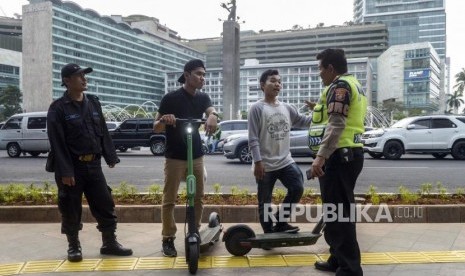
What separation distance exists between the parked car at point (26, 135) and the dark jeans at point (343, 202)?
1649 centimetres

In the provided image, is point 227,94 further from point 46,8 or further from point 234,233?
point 46,8

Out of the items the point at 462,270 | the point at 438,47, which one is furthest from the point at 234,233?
the point at 438,47

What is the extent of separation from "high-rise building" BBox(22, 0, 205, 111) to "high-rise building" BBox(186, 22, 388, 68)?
74.8 ft

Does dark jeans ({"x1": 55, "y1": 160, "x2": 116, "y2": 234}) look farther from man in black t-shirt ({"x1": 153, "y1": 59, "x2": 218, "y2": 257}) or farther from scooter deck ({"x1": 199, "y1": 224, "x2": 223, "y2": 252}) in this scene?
scooter deck ({"x1": 199, "y1": 224, "x2": 223, "y2": 252})

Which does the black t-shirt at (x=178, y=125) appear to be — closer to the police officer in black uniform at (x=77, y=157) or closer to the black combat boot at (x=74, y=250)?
the police officer in black uniform at (x=77, y=157)

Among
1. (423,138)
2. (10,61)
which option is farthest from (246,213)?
(10,61)

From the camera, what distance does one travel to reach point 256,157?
4.49 m

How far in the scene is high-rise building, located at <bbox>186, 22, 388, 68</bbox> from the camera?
139000 mm

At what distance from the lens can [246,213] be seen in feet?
19.2

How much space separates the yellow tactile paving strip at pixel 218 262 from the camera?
409 cm

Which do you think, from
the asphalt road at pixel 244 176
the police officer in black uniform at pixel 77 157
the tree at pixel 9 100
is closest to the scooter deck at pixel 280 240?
the police officer in black uniform at pixel 77 157

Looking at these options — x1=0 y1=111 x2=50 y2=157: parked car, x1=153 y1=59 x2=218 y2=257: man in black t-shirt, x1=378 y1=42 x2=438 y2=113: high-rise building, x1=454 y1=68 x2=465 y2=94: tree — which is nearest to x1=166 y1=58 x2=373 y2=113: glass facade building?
x1=378 y1=42 x2=438 y2=113: high-rise building

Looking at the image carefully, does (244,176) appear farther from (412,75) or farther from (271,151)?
(412,75)

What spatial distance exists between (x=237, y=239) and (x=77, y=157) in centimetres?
181
